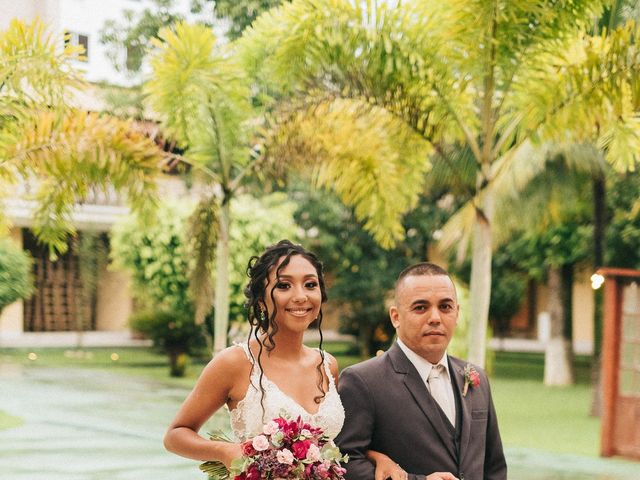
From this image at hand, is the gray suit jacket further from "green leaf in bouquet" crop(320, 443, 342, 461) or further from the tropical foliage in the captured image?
the tropical foliage

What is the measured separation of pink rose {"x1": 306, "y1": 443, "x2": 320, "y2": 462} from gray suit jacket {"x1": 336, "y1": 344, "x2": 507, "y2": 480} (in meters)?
0.16

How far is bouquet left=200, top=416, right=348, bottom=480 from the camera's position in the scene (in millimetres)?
3344

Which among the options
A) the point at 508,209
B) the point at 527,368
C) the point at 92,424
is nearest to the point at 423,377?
the point at 92,424

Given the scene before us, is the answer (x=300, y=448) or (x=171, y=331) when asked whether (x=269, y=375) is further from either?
(x=171, y=331)

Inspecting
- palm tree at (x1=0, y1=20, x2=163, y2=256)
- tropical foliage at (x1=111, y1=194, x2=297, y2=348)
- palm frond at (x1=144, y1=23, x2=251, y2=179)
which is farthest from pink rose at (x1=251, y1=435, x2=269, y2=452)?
tropical foliage at (x1=111, y1=194, x2=297, y2=348)

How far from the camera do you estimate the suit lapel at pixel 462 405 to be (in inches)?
139

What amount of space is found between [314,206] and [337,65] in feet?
54.5

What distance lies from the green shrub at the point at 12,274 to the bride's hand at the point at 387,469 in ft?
69.6

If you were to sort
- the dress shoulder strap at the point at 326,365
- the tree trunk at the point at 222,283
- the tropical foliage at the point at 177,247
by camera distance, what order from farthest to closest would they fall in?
the tropical foliage at the point at 177,247
the tree trunk at the point at 222,283
the dress shoulder strap at the point at 326,365

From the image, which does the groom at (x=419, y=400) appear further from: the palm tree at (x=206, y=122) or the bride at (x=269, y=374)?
the palm tree at (x=206, y=122)

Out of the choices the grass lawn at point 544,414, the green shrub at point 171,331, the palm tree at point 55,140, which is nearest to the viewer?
the palm tree at point 55,140

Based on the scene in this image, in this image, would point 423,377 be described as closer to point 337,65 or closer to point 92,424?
point 337,65

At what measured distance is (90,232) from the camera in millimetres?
32938

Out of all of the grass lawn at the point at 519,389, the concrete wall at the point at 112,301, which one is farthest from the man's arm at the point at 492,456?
the concrete wall at the point at 112,301
